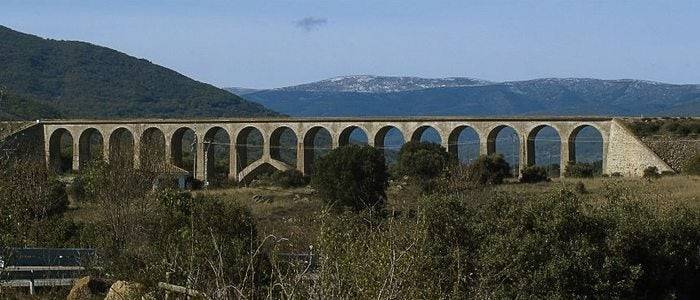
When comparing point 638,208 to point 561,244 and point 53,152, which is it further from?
point 53,152

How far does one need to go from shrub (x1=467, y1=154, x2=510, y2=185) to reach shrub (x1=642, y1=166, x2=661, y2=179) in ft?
19.8

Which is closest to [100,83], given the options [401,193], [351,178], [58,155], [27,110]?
[27,110]

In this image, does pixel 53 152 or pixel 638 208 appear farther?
pixel 53 152

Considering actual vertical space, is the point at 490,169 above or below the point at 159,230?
below

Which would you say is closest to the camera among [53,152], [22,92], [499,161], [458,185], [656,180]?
[458,185]

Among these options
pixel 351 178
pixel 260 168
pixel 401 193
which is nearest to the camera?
pixel 401 193

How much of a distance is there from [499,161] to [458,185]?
14018mm

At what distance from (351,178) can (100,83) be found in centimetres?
11274

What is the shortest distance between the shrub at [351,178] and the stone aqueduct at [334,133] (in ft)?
38.1

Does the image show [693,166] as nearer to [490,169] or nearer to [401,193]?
[490,169]

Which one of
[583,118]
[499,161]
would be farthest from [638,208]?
[583,118]

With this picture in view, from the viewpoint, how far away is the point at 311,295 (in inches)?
257

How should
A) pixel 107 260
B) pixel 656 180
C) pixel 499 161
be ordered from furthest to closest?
pixel 499 161 → pixel 656 180 → pixel 107 260

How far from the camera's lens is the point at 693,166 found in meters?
40.4
